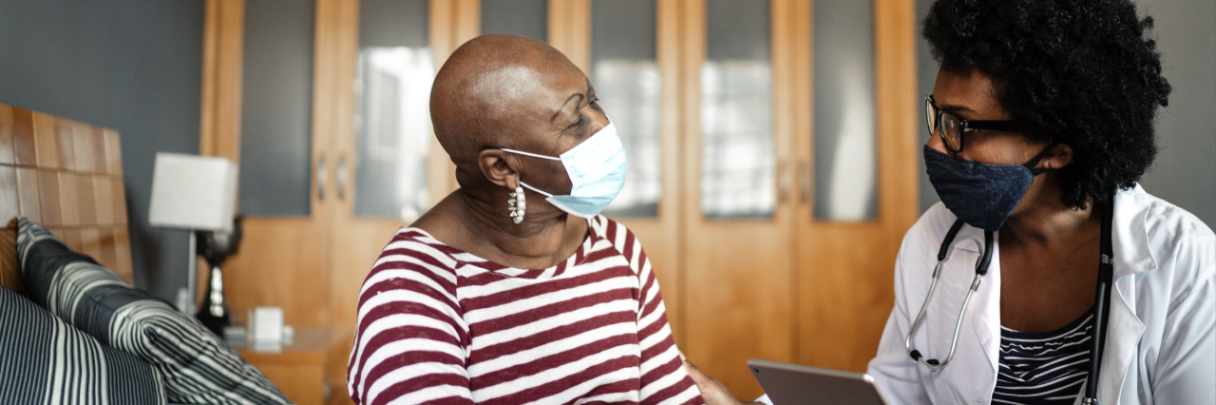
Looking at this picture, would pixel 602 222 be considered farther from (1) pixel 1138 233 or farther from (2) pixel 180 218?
(2) pixel 180 218

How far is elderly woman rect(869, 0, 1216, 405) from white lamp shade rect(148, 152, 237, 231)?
206 centimetres

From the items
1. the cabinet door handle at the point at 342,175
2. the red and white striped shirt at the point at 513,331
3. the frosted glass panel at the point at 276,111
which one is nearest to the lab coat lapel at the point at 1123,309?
the red and white striped shirt at the point at 513,331

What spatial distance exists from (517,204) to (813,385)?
480 mm

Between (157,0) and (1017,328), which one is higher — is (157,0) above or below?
above

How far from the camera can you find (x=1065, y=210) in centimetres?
121

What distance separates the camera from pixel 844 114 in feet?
10.6

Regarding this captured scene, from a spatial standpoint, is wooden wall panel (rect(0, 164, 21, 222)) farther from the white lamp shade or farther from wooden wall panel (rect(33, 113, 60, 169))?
the white lamp shade

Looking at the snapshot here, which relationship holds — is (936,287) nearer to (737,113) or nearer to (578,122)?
(578,122)

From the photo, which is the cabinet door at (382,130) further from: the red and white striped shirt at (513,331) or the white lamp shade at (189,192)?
the red and white striped shirt at (513,331)

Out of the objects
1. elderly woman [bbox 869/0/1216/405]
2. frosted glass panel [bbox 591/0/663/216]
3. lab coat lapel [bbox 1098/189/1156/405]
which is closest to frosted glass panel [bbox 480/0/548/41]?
frosted glass panel [bbox 591/0/663/216]

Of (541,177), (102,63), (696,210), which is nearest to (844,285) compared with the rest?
(696,210)

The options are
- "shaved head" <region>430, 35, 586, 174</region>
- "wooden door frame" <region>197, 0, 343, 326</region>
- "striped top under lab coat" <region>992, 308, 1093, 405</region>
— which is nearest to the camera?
"shaved head" <region>430, 35, 586, 174</region>

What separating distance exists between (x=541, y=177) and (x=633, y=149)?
2.18 meters

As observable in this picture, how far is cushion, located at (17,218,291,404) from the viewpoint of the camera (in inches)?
50.3
